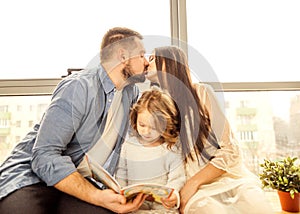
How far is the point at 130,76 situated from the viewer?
125cm

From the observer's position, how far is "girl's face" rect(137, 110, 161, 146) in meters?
1.16

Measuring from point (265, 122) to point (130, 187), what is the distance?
1.29 meters

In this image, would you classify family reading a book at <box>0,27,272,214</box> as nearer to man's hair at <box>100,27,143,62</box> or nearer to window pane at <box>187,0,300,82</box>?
man's hair at <box>100,27,143,62</box>

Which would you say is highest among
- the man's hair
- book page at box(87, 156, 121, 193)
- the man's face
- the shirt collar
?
the man's hair

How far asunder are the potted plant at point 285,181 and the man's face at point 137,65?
2.85ft

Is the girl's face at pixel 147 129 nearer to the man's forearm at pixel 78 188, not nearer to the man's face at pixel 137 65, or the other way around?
the man's face at pixel 137 65

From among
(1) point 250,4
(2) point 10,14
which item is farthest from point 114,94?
(1) point 250,4

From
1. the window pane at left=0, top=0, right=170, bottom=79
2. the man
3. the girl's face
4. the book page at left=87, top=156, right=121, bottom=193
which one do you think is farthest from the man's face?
the window pane at left=0, top=0, right=170, bottom=79

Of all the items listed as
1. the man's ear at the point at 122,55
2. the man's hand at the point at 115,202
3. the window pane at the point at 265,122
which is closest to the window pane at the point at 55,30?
the window pane at the point at 265,122

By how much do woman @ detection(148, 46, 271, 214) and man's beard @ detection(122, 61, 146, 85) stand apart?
4 cm

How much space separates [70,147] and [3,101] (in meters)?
0.93

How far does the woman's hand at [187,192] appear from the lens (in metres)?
1.13

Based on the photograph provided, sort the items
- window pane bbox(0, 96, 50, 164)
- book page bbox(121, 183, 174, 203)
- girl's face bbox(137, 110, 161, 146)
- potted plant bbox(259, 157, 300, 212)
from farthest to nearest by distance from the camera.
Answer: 1. window pane bbox(0, 96, 50, 164)
2. potted plant bbox(259, 157, 300, 212)
3. girl's face bbox(137, 110, 161, 146)
4. book page bbox(121, 183, 174, 203)

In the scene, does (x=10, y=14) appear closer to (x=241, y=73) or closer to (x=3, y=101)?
(x=3, y=101)
